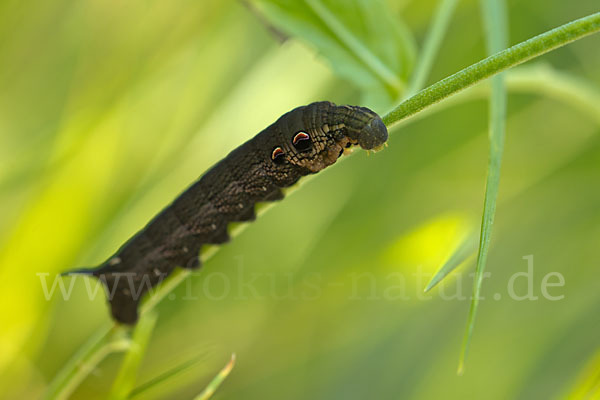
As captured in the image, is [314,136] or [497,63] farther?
[314,136]

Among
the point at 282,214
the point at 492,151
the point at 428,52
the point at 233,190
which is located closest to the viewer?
the point at 492,151

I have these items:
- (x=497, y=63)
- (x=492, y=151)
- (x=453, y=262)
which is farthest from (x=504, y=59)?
(x=453, y=262)

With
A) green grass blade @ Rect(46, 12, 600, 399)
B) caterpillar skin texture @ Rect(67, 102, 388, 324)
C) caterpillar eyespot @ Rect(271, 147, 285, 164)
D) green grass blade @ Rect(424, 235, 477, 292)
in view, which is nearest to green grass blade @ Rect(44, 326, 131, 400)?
caterpillar skin texture @ Rect(67, 102, 388, 324)

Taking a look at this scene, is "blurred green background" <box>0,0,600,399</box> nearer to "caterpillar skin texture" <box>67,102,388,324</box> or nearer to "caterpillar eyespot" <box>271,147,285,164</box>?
"caterpillar skin texture" <box>67,102,388,324</box>

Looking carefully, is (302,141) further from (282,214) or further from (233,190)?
(282,214)

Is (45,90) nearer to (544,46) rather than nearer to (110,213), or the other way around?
(110,213)

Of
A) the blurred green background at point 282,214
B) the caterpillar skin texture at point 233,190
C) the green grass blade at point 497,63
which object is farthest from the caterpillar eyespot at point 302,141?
the blurred green background at point 282,214

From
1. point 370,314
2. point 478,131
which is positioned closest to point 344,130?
point 370,314

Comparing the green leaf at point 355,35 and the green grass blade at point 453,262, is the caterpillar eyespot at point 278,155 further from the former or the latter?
the green grass blade at point 453,262
